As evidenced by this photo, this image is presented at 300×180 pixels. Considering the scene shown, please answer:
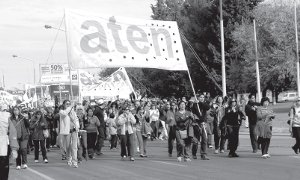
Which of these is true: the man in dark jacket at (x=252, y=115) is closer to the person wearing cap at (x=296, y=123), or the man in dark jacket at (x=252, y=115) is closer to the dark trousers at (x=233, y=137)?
the dark trousers at (x=233, y=137)

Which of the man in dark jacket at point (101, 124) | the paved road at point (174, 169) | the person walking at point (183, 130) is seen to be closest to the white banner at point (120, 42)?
the man in dark jacket at point (101, 124)

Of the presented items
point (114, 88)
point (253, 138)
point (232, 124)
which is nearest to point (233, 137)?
point (232, 124)

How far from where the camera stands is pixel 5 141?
11883 mm

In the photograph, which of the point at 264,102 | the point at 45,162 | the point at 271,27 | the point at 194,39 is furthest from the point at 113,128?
the point at 194,39

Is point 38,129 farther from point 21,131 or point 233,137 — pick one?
point 233,137

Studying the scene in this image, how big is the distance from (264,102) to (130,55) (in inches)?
221

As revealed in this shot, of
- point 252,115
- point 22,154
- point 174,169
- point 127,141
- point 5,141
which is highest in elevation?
point 252,115

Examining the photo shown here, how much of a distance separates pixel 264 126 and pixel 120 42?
6.39m

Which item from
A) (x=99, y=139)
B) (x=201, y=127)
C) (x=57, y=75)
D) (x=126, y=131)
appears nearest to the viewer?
(x=201, y=127)

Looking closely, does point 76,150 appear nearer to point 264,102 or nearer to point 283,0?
point 264,102

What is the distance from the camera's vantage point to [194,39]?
58.1 m

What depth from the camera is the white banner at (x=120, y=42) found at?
70.4 feet

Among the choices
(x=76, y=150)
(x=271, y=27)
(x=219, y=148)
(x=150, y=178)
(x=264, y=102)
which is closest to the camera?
(x=150, y=178)

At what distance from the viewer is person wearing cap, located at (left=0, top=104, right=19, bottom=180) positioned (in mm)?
11734
